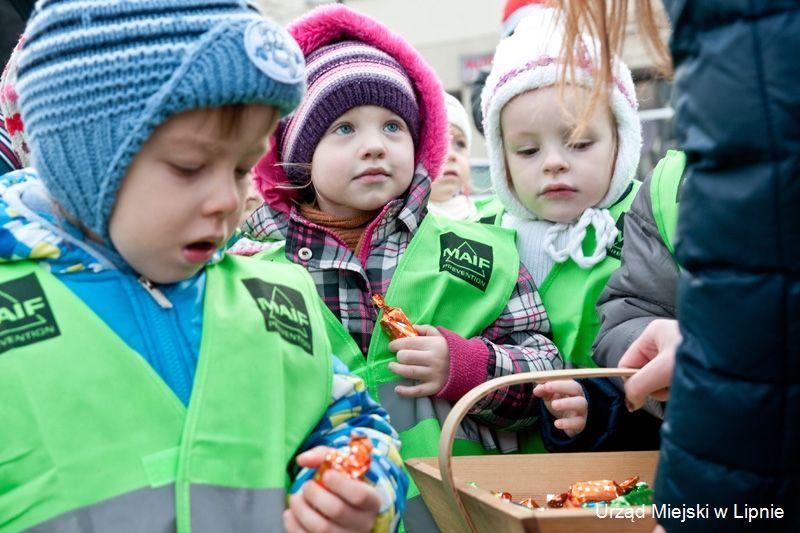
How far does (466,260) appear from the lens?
2.52 metres

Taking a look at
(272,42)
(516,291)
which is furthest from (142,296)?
(516,291)

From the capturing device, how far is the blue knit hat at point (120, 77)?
1.45m

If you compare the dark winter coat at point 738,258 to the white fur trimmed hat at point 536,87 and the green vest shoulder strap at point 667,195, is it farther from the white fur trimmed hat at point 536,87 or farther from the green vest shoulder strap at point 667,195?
the white fur trimmed hat at point 536,87

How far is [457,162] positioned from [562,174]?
2134mm

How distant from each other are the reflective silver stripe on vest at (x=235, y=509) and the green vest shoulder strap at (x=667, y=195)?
120 centimetres

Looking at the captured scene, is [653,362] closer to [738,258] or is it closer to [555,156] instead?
[738,258]

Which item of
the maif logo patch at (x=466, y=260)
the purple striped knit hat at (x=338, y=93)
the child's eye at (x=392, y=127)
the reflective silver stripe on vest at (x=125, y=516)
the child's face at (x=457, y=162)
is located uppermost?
the purple striped knit hat at (x=338, y=93)

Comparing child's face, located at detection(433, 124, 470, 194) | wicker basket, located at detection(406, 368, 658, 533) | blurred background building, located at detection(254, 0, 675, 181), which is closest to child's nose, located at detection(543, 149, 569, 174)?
wicker basket, located at detection(406, 368, 658, 533)

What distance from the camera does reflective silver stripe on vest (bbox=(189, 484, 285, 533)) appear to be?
1.45 metres

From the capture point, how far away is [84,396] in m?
1.45

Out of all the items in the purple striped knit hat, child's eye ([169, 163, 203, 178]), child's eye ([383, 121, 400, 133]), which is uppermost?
child's eye ([169, 163, 203, 178])

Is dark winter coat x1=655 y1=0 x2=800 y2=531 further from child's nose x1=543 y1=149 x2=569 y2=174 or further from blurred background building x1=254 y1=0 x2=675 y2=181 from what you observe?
blurred background building x1=254 y1=0 x2=675 y2=181

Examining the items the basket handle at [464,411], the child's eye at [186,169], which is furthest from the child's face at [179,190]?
the basket handle at [464,411]

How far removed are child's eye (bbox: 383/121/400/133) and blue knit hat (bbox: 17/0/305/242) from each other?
3.43 feet
